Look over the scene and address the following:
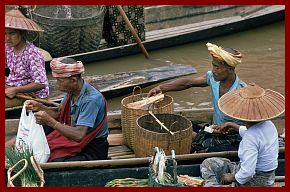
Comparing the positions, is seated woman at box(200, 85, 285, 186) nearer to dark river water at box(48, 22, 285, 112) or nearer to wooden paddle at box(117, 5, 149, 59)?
dark river water at box(48, 22, 285, 112)

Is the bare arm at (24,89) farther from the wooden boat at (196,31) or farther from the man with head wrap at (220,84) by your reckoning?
the wooden boat at (196,31)

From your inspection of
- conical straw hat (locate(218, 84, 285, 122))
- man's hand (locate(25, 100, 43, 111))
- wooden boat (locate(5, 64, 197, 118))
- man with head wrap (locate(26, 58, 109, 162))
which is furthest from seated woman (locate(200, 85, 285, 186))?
wooden boat (locate(5, 64, 197, 118))

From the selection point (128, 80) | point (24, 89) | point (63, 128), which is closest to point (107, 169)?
point (63, 128)

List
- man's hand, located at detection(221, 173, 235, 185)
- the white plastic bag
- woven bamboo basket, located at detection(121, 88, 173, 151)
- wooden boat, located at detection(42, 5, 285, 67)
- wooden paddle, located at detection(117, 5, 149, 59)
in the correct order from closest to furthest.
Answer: man's hand, located at detection(221, 173, 235, 185) → the white plastic bag → woven bamboo basket, located at detection(121, 88, 173, 151) → wooden paddle, located at detection(117, 5, 149, 59) → wooden boat, located at detection(42, 5, 285, 67)

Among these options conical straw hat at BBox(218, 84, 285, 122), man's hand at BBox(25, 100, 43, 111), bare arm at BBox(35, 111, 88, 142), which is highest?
conical straw hat at BBox(218, 84, 285, 122)

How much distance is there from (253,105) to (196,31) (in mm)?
5652

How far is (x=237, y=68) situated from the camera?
9078 millimetres

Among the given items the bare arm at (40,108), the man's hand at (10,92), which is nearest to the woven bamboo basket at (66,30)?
the man's hand at (10,92)

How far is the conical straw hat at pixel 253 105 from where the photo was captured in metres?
4.26

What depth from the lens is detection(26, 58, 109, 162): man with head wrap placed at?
4719mm

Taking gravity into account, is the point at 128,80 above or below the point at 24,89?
below

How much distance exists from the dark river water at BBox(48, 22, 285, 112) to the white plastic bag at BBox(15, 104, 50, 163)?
260 cm

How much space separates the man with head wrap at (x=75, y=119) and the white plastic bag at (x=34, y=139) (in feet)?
0.33

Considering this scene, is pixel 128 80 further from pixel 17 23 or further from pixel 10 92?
pixel 17 23
